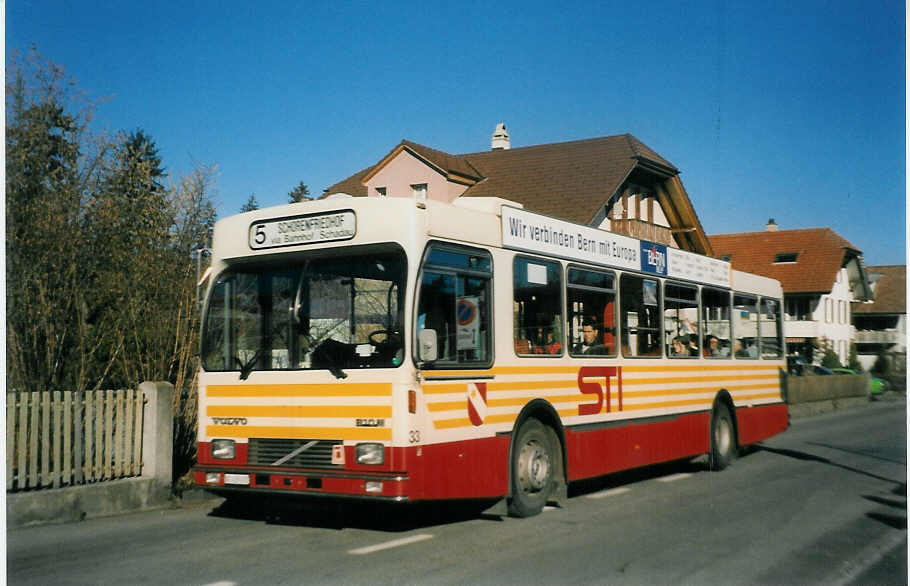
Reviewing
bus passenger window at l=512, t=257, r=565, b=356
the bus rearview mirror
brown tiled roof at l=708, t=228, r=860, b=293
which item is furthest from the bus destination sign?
brown tiled roof at l=708, t=228, r=860, b=293

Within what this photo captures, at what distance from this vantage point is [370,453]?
8148 millimetres

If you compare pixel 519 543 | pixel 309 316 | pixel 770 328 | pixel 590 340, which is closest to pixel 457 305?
pixel 309 316

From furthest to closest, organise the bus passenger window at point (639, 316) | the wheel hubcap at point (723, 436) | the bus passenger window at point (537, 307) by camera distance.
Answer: the wheel hubcap at point (723, 436)
the bus passenger window at point (639, 316)
the bus passenger window at point (537, 307)

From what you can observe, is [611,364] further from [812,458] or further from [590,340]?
[812,458]

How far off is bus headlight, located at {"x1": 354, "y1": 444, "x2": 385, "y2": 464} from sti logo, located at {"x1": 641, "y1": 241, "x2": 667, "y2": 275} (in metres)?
5.40

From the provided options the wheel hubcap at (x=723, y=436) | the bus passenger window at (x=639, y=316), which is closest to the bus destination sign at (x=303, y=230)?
the bus passenger window at (x=639, y=316)

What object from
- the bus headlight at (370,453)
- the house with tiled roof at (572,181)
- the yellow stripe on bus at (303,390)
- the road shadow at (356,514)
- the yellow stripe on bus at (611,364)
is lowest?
the road shadow at (356,514)

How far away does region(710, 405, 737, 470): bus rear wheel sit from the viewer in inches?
560

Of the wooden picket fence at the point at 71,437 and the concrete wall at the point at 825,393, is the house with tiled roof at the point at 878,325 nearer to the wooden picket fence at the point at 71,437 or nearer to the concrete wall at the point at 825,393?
the concrete wall at the point at 825,393

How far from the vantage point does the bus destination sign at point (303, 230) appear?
8594mm

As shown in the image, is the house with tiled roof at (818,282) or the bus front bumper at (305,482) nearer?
the bus front bumper at (305,482)

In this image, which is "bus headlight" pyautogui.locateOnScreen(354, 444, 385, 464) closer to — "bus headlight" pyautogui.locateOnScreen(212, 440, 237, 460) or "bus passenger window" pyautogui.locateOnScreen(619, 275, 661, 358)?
"bus headlight" pyautogui.locateOnScreen(212, 440, 237, 460)

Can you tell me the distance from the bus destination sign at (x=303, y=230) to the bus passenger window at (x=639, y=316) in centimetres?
433

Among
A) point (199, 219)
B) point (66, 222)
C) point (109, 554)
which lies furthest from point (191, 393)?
point (109, 554)
